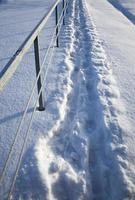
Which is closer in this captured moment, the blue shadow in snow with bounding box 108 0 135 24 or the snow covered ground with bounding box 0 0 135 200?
the snow covered ground with bounding box 0 0 135 200

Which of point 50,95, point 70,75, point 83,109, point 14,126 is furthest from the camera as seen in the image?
point 70,75

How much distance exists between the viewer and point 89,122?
331 cm

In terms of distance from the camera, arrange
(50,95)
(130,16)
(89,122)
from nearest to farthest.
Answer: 1. (89,122)
2. (50,95)
3. (130,16)

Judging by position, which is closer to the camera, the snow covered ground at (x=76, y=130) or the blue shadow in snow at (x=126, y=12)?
the snow covered ground at (x=76, y=130)

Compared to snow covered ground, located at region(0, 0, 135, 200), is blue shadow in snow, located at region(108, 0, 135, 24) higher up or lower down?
lower down

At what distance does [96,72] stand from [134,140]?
1.83 m

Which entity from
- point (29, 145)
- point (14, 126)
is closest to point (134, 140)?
point (29, 145)

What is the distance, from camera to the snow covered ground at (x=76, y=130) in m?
2.39

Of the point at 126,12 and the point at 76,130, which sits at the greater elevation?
the point at 76,130

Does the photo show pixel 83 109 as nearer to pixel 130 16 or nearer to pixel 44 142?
pixel 44 142

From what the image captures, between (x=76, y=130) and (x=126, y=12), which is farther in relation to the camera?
(x=126, y=12)

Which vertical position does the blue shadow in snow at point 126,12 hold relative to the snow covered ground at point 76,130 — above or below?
below

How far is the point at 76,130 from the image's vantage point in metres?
3.11

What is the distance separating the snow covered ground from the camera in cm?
239
